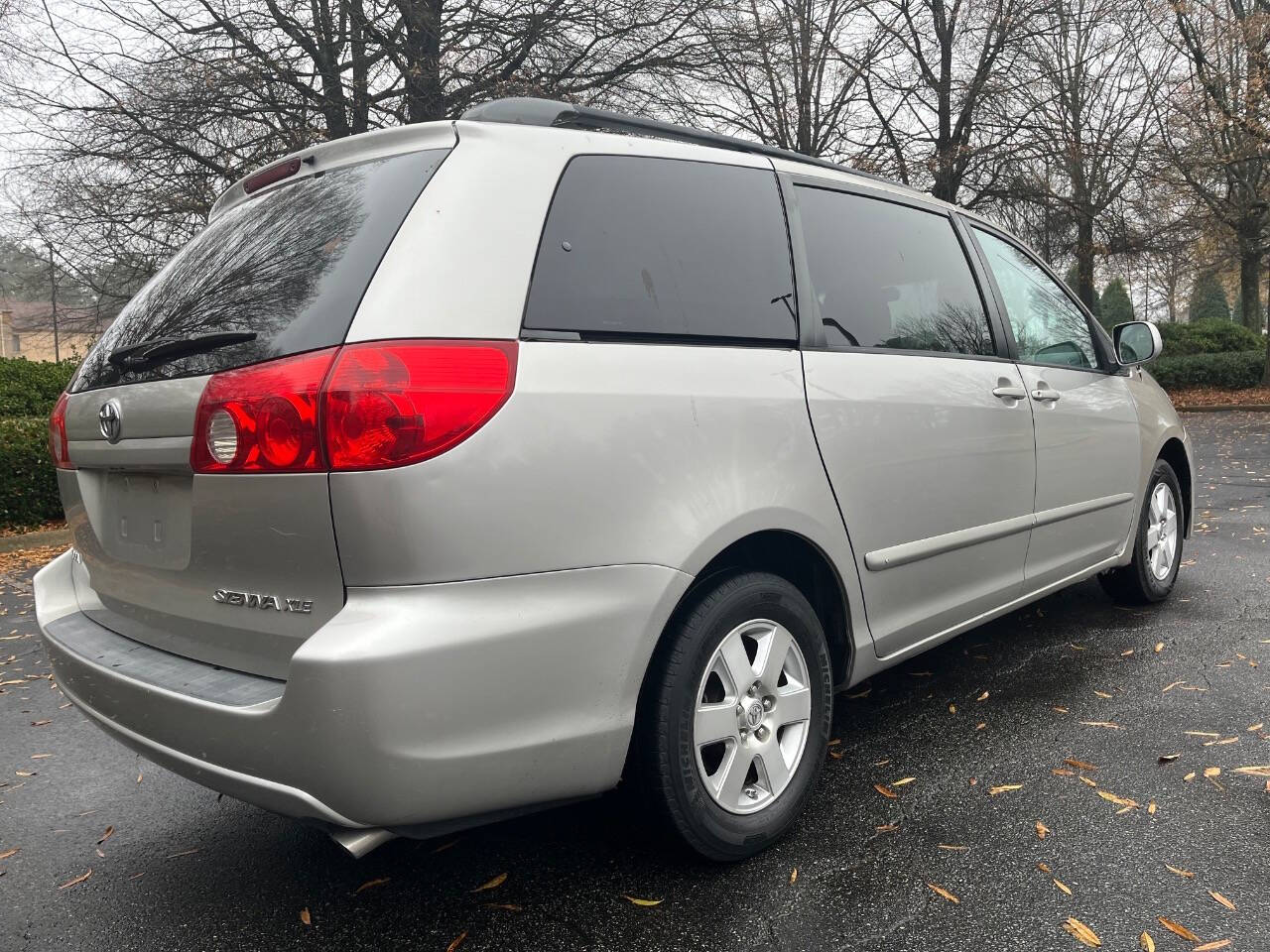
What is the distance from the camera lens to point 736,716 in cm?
237

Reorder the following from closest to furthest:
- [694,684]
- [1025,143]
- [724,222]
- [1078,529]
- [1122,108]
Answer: [694,684] < [724,222] < [1078,529] < [1025,143] < [1122,108]

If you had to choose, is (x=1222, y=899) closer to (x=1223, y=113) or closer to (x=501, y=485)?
(x=501, y=485)

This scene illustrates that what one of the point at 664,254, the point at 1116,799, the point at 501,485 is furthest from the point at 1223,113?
the point at 501,485

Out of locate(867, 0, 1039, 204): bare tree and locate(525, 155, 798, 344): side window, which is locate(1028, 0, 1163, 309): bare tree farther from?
locate(525, 155, 798, 344): side window

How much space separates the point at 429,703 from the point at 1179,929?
1675mm

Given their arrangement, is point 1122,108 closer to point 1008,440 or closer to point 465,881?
point 1008,440

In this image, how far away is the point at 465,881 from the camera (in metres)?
2.43

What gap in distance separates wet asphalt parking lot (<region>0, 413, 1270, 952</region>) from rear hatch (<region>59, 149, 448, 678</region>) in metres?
0.71

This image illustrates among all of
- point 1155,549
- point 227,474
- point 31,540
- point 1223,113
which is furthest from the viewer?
point 1223,113

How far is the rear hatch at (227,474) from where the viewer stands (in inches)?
75.2

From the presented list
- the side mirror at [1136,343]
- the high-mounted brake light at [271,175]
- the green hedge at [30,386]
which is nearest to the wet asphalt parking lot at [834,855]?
the side mirror at [1136,343]

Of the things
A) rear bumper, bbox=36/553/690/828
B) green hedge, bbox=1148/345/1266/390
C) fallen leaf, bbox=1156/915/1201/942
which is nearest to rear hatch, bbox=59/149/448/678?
rear bumper, bbox=36/553/690/828

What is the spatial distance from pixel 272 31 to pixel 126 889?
1184 centimetres

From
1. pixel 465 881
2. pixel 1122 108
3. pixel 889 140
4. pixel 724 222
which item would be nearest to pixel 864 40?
pixel 889 140
